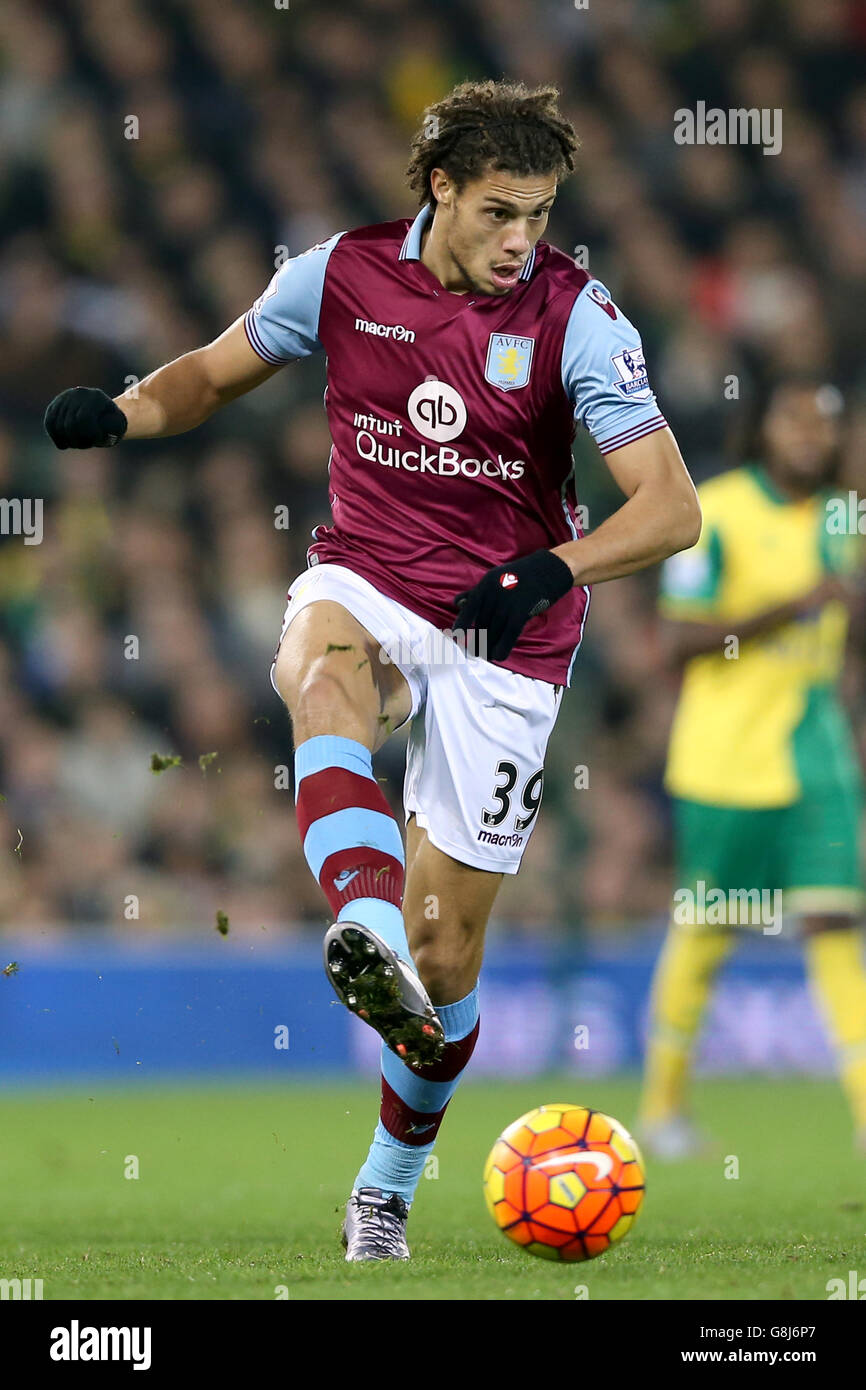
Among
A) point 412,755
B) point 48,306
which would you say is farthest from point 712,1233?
point 48,306

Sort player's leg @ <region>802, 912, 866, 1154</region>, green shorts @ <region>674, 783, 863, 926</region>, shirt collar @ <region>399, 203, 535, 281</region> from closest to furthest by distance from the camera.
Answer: shirt collar @ <region>399, 203, 535, 281</region> < player's leg @ <region>802, 912, 866, 1154</region> < green shorts @ <region>674, 783, 863, 926</region>

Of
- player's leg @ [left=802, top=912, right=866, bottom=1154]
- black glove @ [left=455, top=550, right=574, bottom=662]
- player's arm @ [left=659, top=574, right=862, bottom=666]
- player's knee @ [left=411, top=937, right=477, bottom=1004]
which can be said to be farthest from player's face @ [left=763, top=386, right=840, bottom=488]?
black glove @ [left=455, top=550, right=574, bottom=662]

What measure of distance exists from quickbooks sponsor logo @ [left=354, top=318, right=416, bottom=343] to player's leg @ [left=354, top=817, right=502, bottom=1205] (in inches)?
45.0

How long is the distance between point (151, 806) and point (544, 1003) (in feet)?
7.53

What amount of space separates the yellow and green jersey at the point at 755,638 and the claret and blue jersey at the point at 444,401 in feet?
8.16

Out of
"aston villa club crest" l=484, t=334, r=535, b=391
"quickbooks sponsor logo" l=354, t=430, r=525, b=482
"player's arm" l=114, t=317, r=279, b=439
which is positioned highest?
"player's arm" l=114, t=317, r=279, b=439

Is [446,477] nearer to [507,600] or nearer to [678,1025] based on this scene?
[507,600]

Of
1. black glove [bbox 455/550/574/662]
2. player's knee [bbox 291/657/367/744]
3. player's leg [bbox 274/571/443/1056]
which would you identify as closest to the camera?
player's leg [bbox 274/571/443/1056]

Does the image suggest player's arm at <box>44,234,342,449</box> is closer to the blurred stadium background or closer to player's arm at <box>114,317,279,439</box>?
player's arm at <box>114,317,279,439</box>

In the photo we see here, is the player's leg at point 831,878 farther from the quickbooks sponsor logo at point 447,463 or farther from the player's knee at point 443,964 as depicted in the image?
the quickbooks sponsor logo at point 447,463

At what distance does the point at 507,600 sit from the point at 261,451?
809cm

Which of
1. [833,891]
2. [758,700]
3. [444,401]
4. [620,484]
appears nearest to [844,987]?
[833,891]

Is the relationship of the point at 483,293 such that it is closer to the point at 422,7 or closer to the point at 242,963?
the point at 242,963

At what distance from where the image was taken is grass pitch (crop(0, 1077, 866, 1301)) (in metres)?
4.19
